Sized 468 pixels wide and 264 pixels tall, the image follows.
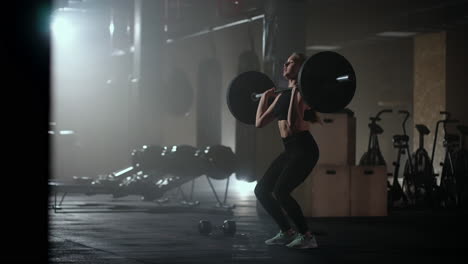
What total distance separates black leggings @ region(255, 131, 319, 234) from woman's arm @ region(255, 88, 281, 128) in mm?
262

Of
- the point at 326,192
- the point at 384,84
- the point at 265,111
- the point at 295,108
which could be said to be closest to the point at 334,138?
the point at 326,192

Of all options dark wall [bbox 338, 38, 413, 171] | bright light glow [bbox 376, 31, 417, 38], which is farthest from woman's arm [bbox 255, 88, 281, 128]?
dark wall [bbox 338, 38, 413, 171]

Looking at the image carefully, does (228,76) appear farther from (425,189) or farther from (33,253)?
(33,253)

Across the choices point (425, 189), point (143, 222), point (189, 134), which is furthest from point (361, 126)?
point (143, 222)

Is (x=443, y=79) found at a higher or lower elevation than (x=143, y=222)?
higher

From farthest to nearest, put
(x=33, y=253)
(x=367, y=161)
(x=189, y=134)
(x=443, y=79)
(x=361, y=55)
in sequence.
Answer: (x=189, y=134) < (x=361, y=55) < (x=443, y=79) < (x=367, y=161) < (x=33, y=253)

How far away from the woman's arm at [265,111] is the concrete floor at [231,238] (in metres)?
0.92

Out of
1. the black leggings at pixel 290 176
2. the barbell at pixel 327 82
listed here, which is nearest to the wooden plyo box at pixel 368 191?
the black leggings at pixel 290 176

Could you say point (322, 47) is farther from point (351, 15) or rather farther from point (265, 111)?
point (265, 111)

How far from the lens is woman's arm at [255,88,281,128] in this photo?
6.84 m

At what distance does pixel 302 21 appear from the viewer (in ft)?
32.6

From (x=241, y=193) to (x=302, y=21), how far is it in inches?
201

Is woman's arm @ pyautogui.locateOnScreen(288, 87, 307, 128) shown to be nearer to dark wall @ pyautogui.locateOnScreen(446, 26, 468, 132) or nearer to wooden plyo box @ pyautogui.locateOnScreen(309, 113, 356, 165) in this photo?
wooden plyo box @ pyautogui.locateOnScreen(309, 113, 356, 165)

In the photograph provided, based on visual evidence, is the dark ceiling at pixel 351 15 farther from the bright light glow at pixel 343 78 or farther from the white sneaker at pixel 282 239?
the bright light glow at pixel 343 78
